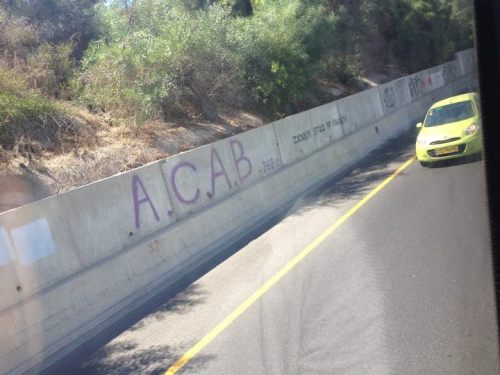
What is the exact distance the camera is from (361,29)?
30.8m

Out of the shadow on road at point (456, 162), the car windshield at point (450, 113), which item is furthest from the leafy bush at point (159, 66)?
the shadow on road at point (456, 162)

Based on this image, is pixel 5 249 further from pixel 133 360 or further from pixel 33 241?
pixel 133 360

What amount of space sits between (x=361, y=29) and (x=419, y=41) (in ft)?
20.0

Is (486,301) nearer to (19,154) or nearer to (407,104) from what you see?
(19,154)

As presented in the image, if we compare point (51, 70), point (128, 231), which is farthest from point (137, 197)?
point (51, 70)

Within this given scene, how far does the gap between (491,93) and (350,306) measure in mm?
3063

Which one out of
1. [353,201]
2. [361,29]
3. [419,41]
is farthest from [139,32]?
[419,41]

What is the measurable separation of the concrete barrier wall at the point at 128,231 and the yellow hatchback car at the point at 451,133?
325cm

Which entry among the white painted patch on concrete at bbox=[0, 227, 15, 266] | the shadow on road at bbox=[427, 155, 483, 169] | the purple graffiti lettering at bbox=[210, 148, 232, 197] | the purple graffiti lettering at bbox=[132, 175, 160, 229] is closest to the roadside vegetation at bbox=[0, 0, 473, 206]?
the purple graffiti lettering at bbox=[210, 148, 232, 197]

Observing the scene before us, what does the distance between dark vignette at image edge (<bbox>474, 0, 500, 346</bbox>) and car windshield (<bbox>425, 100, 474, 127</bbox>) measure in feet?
35.1

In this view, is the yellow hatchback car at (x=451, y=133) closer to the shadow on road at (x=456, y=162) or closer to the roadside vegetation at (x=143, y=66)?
the shadow on road at (x=456, y=162)

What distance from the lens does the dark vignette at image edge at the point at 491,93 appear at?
12.8 feet

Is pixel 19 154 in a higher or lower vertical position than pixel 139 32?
lower

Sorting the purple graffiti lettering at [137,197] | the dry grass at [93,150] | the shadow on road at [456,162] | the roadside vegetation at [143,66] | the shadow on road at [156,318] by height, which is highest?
the roadside vegetation at [143,66]
